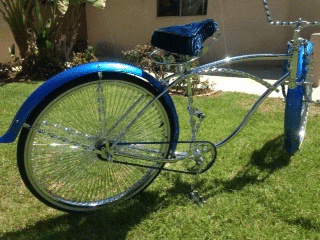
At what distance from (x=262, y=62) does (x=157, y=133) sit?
6.52 metres

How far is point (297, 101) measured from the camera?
9.23 feet

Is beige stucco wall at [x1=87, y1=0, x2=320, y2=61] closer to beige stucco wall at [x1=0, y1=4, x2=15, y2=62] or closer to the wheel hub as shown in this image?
beige stucco wall at [x1=0, y1=4, x2=15, y2=62]

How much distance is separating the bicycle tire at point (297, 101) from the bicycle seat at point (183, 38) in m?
0.99

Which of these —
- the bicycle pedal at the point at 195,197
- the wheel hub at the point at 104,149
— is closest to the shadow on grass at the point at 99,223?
the bicycle pedal at the point at 195,197

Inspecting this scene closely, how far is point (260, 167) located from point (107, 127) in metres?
1.47

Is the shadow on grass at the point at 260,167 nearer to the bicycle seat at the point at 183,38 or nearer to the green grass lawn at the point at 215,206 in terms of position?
the green grass lawn at the point at 215,206

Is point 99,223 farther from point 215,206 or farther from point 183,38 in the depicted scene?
point 183,38

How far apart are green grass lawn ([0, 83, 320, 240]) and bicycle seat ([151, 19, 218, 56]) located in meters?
1.12

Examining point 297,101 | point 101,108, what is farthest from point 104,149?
point 297,101

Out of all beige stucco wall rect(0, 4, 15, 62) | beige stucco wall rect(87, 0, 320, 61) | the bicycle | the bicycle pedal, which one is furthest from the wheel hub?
beige stucco wall rect(87, 0, 320, 61)

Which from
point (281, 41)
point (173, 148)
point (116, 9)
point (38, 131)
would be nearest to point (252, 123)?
point (173, 148)

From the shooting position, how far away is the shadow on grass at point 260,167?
272 centimetres

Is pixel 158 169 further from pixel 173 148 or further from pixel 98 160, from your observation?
pixel 98 160

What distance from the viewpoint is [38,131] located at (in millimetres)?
1994
